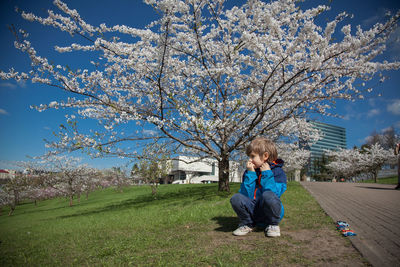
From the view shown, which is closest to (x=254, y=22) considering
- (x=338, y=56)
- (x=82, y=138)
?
(x=338, y=56)

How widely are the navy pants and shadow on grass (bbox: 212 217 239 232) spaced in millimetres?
461

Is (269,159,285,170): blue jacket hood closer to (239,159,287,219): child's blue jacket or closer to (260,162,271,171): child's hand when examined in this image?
(239,159,287,219): child's blue jacket

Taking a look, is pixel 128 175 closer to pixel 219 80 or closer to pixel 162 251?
pixel 219 80

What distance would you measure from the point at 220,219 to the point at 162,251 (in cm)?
181

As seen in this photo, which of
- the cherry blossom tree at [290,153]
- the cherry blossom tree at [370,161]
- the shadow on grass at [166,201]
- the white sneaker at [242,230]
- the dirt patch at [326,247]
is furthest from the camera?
the cherry blossom tree at [370,161]

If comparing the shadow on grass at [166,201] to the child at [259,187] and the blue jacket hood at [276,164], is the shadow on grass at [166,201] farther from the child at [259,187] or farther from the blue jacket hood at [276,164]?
the blue jacket hood at [276,164]

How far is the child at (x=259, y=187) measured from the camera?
9.09 feet

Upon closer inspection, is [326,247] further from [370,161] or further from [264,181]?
[370,161]

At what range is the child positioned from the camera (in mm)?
2770

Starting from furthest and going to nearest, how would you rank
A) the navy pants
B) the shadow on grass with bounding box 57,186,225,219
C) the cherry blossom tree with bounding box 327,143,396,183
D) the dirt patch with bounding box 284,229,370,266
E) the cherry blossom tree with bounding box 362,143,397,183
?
1. the cherry blossom tree with bounding box 327,143,396,183
2. the cherry blossom tree with bounding box 362,143,397,183
3. the shadow on grass with bounding box 57,186,225,219
4. the navy pants
5. the dirt patch with bounding box 284,229,370,266

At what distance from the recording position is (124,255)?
2.45 metres

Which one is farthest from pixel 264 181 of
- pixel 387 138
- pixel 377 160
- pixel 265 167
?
pixel 387 138

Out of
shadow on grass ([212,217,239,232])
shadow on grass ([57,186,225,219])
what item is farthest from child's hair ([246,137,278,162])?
shadow on grass ([57,186,225,219])

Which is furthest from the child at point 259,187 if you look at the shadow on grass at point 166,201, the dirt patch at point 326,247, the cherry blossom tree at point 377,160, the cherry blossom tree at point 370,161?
the cherry blossom tree at point 377,160
